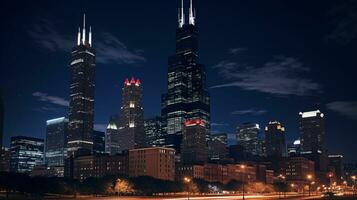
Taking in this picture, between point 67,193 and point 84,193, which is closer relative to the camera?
point 67,193

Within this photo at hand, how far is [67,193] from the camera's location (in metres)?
180

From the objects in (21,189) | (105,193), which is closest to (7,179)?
(21,189)

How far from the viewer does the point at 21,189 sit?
562 ft

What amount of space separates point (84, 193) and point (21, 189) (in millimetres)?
29516

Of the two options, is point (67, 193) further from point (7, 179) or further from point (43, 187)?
point (7, 179)

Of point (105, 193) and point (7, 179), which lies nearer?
point (7, 179)

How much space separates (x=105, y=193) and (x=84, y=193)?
880cm

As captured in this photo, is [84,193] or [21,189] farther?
[84,193]

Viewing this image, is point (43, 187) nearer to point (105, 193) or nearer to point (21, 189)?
point (21, 189)

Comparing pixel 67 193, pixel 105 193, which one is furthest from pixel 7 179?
pixel 105 193

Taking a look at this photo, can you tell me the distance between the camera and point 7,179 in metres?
178

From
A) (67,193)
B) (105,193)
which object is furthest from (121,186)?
(67,193)

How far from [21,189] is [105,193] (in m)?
37.5

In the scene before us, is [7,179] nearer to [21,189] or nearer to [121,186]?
[21,189]
